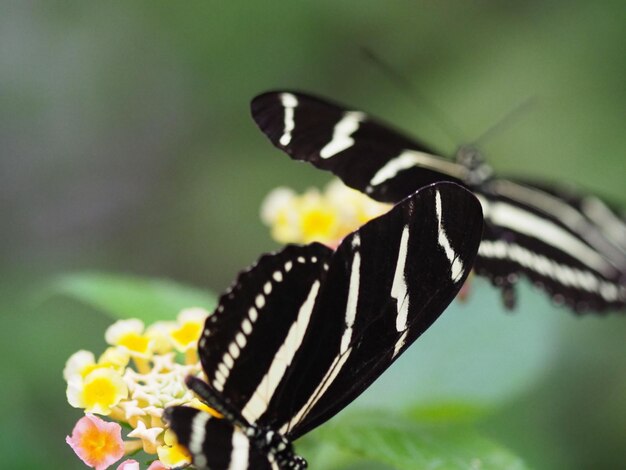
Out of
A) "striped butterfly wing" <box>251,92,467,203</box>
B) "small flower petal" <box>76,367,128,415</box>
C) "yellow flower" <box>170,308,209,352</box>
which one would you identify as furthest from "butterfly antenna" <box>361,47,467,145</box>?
"small flower petal" <box>76,367,128,415</box>

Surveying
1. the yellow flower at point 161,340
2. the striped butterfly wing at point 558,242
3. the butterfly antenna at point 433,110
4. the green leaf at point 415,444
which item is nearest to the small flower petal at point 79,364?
the yellow flower at point 161,340

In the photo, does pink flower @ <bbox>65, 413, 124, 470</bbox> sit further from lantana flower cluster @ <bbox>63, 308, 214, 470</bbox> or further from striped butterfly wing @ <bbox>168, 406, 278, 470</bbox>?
striped butterfly wing @ <bbox>168, 406, 278, 470</bbox>

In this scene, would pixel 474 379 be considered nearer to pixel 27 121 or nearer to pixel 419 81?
pixel 419 81

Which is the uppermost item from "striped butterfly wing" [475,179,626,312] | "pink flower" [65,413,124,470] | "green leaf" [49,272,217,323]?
"striped butterfly wing" [475,179,626,312]

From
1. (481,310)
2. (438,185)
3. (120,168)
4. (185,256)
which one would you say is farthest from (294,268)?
(120,168)

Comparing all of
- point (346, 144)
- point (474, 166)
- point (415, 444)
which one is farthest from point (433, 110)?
point (415, 444)
